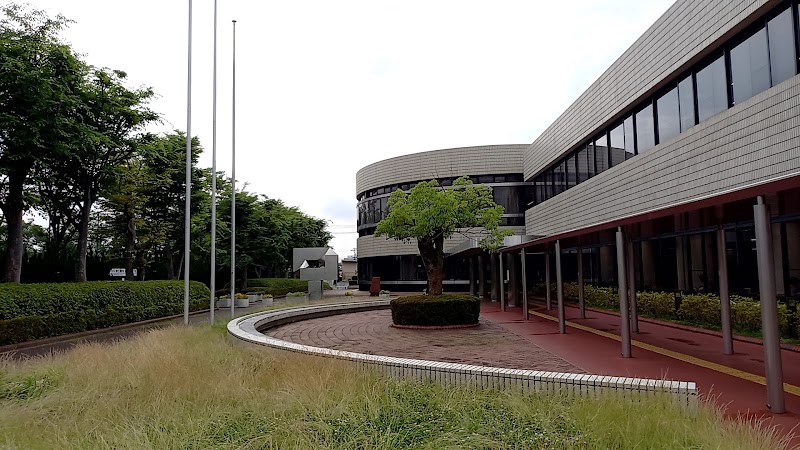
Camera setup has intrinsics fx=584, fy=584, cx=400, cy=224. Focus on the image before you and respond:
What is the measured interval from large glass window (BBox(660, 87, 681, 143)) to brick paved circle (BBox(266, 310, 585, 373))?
22.7ft

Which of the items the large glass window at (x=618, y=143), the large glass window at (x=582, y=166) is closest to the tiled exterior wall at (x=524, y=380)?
the large glass window at (x=618, y=143)

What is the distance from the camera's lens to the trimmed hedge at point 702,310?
11.6 m

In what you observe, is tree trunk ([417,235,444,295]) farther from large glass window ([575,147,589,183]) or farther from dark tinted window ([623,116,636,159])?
large glass window ([575,147,589,183])

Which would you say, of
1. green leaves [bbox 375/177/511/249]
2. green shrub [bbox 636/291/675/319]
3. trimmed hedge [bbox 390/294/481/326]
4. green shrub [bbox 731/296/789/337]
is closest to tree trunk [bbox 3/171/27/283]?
green leaves [bbox 375/177/511/249]

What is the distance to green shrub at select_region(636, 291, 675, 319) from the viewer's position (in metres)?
16.5

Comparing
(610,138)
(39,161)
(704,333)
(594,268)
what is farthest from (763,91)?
(39,161)

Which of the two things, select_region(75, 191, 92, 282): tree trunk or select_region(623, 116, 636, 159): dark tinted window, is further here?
select_region(75, 191, 92, 282): tree trunk

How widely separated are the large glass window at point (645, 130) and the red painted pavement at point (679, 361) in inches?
205

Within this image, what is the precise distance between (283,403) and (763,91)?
1093cm

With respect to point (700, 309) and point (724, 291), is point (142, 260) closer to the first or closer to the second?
point (700, 309)

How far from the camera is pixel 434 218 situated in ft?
57.3

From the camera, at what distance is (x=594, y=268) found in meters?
24.9

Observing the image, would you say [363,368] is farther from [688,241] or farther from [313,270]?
[313,270]

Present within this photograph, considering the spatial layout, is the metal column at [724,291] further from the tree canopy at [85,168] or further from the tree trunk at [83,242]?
the tree trunk at [83,242]
